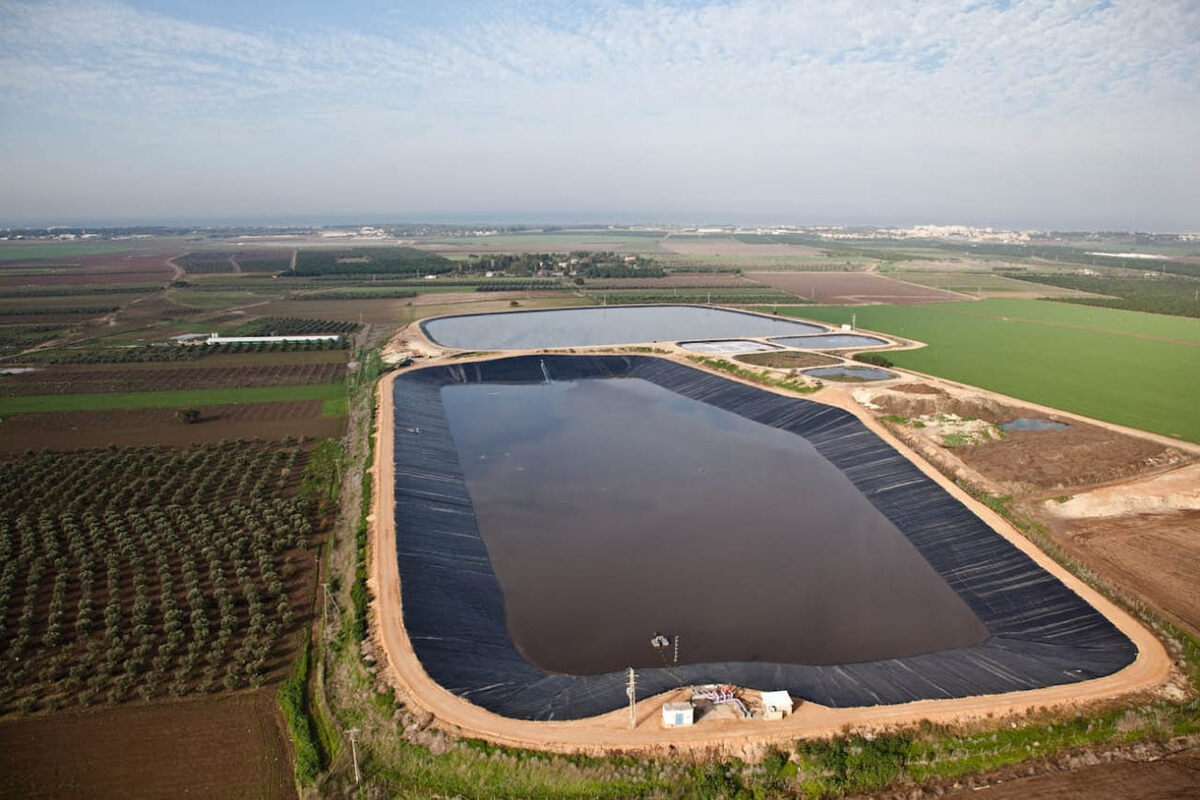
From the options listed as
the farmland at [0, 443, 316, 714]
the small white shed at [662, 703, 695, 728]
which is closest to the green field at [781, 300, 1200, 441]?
the small white shed at [662, 703, 695, 728]

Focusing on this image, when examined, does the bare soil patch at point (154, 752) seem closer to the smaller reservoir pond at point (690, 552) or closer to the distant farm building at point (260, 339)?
the smaller reservoir pond at point (690, 552)

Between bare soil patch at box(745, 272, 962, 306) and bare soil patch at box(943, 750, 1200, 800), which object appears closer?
bare soil patch at box(943, 750, 1200, 800)

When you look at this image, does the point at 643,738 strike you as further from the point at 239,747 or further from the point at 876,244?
the point at 876,244

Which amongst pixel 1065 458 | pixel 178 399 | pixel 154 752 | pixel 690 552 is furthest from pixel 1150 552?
pixel 178 399

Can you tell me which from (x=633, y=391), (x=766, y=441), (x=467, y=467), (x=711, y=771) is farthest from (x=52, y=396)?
(x=711, y=771)

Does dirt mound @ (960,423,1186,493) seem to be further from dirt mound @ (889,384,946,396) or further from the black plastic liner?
dirt mound @ (889,384,946,396)

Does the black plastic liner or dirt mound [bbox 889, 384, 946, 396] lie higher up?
dirt mound [bbox 889, 384, 946, 396]

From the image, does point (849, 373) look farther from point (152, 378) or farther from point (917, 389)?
point (152, 378)
